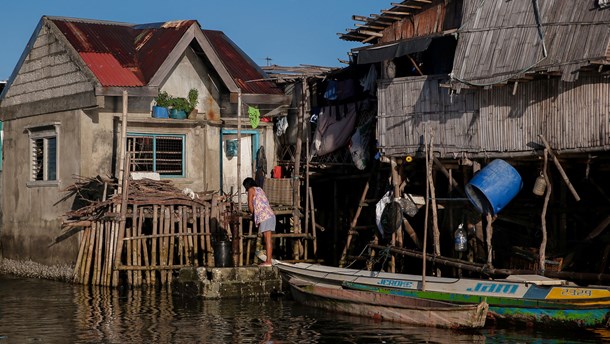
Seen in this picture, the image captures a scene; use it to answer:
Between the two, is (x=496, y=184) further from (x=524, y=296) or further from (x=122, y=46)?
(x=122, y=46)

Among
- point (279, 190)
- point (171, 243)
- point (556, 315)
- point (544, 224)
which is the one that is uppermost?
point (279, 190)

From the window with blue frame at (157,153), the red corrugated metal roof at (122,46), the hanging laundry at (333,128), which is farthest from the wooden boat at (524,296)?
the red corrugated metal roof at (122,46)

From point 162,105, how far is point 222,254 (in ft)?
16.8

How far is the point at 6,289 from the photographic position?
69.2 feet

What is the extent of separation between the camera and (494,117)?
1820cm

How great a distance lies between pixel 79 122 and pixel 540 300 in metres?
11.4

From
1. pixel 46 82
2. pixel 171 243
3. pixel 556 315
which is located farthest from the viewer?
pixel 46 82

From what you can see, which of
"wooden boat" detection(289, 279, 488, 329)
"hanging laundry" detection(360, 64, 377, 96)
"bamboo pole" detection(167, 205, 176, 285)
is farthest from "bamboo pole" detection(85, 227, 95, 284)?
"hanging laundry" detection(360, 64, 377, 96)

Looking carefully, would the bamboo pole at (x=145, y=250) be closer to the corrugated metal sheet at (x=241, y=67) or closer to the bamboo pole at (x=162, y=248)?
the bamboo pole at (x=162, y=248)

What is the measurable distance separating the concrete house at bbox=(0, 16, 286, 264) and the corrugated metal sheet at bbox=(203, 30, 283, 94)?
0.16ft

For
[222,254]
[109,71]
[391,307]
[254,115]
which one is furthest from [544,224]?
[109,71]

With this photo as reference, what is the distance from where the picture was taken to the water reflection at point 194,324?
14.4m

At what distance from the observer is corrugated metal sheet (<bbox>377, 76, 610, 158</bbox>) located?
660 inches

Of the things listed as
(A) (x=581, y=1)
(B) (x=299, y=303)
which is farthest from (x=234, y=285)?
(A) (x=581, y=1)
